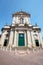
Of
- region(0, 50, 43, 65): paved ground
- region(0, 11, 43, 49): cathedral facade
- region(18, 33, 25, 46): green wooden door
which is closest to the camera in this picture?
region(0, 50, 43, 65): paved ground

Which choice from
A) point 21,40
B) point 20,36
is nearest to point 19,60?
point 21,40

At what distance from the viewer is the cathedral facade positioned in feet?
105

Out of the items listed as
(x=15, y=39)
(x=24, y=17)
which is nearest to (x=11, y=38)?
(x=15, y=39)

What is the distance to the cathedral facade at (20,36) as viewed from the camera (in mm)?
32019

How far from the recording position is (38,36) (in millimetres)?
34562

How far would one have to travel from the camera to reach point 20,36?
34469 millimetres

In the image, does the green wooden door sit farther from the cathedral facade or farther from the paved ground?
the paved ground

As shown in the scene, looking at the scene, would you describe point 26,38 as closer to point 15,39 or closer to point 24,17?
point 15,39

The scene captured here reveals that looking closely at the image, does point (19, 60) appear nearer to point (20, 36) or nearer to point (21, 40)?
point (21, 40)

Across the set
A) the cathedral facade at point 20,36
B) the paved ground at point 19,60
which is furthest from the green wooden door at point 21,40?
the paved ground at point 19,60

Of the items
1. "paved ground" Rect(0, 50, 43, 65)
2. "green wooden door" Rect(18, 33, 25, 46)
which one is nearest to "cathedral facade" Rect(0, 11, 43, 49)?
"green wooden door" Rect(18, 33, 25, 46)

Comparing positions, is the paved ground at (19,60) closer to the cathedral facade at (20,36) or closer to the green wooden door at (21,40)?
the cathedral facade at (20,36)

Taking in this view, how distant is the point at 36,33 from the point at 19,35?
5243mm

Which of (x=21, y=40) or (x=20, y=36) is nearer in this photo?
(x=21, y=40)
